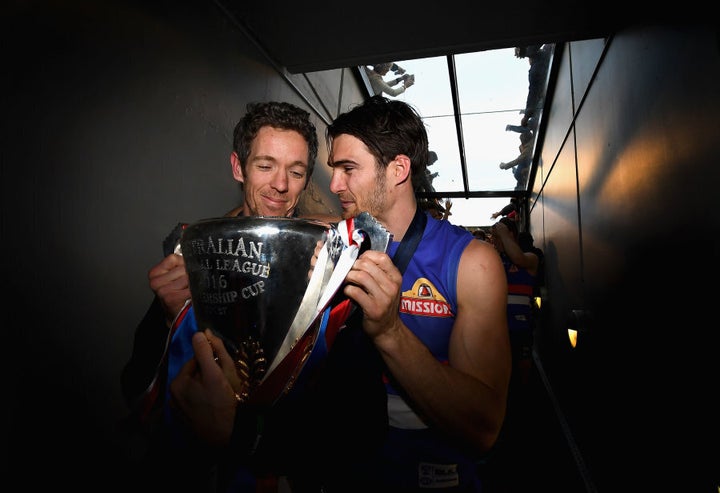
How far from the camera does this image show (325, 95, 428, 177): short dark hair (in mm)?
1503

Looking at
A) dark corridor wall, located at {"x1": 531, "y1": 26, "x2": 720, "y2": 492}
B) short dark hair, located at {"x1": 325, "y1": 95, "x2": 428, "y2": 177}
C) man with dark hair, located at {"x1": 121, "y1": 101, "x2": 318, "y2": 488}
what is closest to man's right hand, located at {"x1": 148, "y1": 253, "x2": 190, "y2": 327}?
man with dark hair, located at {"x1": 121, "y1": 101, "x2": 318, "y2": 488}

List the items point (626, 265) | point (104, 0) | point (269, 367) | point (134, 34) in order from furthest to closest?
1. point (626, 265)
2. point (134, 34)
3. point (104, 0)
4. point (269, 367)

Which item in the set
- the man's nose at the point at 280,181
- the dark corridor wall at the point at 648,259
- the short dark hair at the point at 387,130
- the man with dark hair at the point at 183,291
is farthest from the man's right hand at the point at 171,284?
the dark corridor wall at the point at 648,259

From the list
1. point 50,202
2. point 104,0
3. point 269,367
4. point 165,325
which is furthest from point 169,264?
point 104,0

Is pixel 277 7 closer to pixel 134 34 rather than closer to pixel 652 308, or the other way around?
pixel 134 34

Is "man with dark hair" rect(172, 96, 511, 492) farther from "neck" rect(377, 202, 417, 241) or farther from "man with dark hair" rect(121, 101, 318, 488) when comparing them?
"man with dark hair" rect(121, 101, 318, 488)

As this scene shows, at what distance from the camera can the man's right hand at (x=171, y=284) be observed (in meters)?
0.75

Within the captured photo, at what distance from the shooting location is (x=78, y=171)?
126 centimetres

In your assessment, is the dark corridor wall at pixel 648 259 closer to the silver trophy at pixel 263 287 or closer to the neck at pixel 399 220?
the neck at pixel 399 220

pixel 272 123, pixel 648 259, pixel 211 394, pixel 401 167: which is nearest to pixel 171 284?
pixel 211 394

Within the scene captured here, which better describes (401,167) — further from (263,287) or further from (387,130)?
(263,287)

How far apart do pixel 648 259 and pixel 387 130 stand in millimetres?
1249

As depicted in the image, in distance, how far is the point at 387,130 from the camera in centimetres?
154

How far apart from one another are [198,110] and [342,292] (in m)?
1.74
